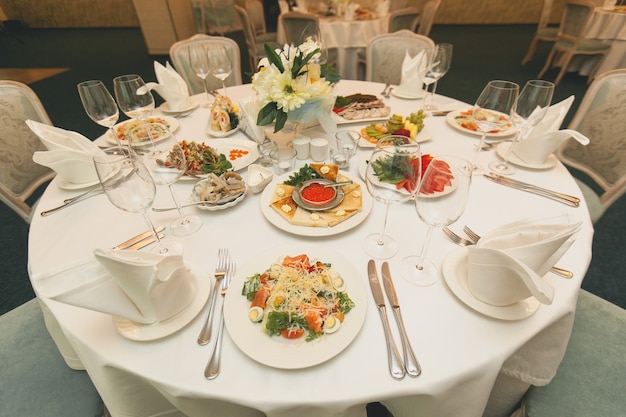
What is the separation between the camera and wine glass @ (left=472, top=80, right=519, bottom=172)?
1213 mm

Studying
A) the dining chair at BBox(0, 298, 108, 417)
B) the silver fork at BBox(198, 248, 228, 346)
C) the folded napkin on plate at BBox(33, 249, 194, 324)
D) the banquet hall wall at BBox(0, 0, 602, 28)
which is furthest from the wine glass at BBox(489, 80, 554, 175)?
the banquet hall wall at BBox(0, 0, 602, 28)

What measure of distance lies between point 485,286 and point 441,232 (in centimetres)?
27

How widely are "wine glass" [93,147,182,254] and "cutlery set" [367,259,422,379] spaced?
60 cm

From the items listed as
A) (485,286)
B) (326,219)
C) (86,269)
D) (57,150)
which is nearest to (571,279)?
(485,286)

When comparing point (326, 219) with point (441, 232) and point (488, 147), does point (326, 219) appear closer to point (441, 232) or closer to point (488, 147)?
point (441, 232)

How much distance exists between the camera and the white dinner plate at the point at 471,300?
2.44ft

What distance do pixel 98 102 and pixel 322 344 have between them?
1.43 meters

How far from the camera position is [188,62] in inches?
102

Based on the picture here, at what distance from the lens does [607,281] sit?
2.06 m

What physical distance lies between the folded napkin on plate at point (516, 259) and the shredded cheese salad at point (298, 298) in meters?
0.33

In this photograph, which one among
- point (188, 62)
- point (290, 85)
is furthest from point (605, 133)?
point (188, 62)

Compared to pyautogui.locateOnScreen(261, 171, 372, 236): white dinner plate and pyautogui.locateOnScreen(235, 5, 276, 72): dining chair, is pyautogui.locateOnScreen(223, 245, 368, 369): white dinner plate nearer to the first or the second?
pyautogui.locateOnScreen(261, 171, 372, 236): white dinner plate

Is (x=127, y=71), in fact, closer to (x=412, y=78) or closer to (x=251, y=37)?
Answer: (x=251, y=37)

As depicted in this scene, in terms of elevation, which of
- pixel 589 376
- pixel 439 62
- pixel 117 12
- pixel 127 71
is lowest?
pixel 127 71
